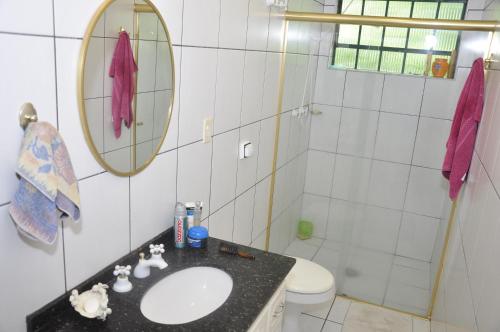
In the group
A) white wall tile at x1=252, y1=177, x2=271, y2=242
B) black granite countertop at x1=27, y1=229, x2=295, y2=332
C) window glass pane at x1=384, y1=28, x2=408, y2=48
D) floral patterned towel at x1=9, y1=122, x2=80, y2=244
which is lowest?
white wall tile at x1=252, y1=177, x2=271, y2=242

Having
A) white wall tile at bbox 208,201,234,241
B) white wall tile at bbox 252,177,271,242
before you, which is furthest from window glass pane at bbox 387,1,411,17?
white wall tile at bbox 208,201,234,241

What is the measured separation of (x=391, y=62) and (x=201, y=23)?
6.38ft

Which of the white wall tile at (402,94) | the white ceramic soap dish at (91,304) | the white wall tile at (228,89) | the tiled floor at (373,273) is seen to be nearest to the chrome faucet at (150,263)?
the white ceramic soap dish at (91,304)

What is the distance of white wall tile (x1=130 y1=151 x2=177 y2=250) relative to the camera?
Answer: 1.49 m

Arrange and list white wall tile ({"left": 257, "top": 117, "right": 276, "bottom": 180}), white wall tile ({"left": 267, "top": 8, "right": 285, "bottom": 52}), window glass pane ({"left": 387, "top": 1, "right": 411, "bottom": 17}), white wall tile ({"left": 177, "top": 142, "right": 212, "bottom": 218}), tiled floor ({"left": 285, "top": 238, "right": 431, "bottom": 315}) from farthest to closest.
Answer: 1. window glass pane ({"left": 387, "top": 1, "right": 411, "bottom": 17})
2. tiled floor ({"left": 285, "top": 238, "right": 431, "bottom": 315})
3. white wall tile ({"left": 257, "top": 117, "right": 276, "bottom": 180})
4. white wall tile ({"left": 267, "top": 8, "right": 285, "bottom": 52})
5. white wall tile ({"left": 177, "top": 142, "right": 212, "bottom": 218})

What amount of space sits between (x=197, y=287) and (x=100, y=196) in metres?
0.51

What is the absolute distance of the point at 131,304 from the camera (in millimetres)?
1275

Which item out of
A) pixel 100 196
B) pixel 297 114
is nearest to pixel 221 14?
pixel 100 196

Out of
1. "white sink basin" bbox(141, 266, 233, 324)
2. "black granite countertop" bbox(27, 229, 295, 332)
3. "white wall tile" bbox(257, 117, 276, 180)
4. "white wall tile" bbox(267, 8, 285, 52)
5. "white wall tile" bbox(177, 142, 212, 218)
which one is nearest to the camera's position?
"black granite countertop" bbox(27, 229, 295, 332)

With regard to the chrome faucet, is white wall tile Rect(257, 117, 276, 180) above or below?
above

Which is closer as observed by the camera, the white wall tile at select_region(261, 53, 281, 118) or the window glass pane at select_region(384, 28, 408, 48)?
the white wall tile at select_region(261, 53, 281, 118)

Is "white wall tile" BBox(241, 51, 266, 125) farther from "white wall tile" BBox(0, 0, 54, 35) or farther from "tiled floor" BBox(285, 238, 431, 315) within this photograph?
"tiled floor" BBox(285, 238, 431, 315)

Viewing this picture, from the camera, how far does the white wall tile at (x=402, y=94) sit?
3.11 meters

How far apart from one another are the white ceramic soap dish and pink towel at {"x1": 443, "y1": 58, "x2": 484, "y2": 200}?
1991 mm
